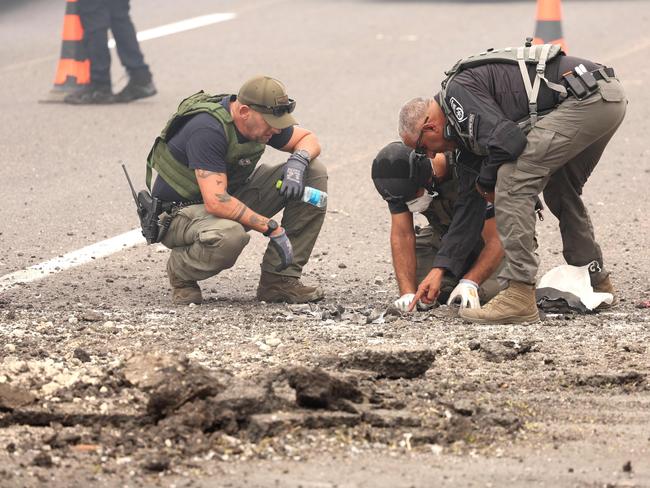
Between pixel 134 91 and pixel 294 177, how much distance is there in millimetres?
5277

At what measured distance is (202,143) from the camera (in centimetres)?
671

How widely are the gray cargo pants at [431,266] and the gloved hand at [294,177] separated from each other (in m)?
0.72

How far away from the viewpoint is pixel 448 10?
16.2 m

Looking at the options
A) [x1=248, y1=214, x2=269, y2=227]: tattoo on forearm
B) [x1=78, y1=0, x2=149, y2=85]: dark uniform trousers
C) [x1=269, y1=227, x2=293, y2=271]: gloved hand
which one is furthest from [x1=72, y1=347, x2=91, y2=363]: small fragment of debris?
[x1=78, y1=0, x2=149, y2=85]: dark uniform trousers

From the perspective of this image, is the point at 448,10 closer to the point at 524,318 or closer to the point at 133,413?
the point at 524,318

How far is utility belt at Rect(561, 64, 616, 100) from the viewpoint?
6293mm

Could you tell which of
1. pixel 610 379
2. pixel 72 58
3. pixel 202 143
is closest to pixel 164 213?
pixel 202 143

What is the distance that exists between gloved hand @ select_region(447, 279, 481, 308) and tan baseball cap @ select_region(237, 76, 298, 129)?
3.79 feet

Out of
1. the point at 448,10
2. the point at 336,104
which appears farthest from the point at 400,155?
the point at 448,10

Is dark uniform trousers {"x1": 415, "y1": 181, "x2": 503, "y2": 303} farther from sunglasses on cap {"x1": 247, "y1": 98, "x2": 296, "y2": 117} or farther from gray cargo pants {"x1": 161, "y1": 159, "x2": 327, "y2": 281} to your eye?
sunglasses on cap {"x1": 247, "y1": 98, "x2": 296, "y2": 117}

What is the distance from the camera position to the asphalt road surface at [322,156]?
584 centimetres

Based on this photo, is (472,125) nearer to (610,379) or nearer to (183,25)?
(610,379)

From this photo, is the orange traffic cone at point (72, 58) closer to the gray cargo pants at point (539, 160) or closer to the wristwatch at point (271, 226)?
the wristwatch at point (271, 226)

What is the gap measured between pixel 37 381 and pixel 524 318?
2.42 metres
